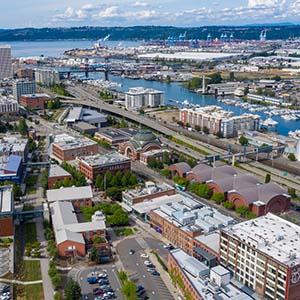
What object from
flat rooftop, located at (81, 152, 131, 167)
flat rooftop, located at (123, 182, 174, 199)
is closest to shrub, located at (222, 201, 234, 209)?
flat rooftop, located at (123, 182, 174, 199)

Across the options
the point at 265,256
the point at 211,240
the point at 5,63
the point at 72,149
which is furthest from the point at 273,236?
the point at 5,63

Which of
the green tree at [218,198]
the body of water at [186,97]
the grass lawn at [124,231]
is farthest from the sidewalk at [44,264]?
the body of water at [186,97]

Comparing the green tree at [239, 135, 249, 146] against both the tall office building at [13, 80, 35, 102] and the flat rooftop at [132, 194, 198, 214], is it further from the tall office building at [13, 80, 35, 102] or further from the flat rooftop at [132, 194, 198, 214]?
the tall office building at [13, 80, 35, 102]

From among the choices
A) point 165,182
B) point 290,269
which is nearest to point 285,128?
point 165,182

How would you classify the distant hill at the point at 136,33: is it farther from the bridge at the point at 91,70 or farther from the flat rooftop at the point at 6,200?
the flat rooftop at the point at 6,200

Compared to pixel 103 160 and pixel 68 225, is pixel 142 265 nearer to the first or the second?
pixel 68 225

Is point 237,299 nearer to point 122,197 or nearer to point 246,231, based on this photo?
point 246,231
